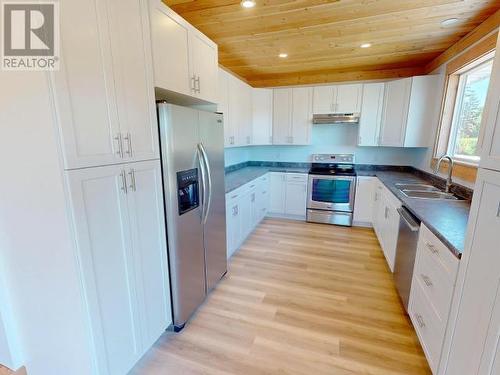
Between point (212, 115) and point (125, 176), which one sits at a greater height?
point (212, 115)

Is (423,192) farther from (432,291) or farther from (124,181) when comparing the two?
(124,181)

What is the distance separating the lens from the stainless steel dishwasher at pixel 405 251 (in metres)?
1.84

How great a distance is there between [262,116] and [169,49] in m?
2.79

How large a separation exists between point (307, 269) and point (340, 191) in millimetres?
1684

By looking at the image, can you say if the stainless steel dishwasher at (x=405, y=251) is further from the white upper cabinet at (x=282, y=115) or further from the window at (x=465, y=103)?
the white upper cabinet at (x=282, y=115)

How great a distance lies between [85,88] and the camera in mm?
1058

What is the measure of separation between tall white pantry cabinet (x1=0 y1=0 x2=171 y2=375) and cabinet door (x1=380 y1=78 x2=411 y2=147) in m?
3.52

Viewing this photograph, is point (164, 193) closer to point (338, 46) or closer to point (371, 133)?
point (338, 46)

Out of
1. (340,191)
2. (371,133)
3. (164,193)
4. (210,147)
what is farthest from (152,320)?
(371,133)

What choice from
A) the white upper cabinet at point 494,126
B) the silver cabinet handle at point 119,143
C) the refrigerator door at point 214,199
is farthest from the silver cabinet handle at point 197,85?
the white upper cabinet at point 494,126

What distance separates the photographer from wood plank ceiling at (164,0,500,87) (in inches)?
74.9

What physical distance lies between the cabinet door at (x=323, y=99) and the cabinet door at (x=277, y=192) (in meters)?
1.28

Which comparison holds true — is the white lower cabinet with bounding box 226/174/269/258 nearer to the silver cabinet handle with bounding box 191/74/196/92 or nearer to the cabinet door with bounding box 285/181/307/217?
the cabinet door with bounding box 285/181/307/217

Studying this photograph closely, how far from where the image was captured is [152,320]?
5.24ft
